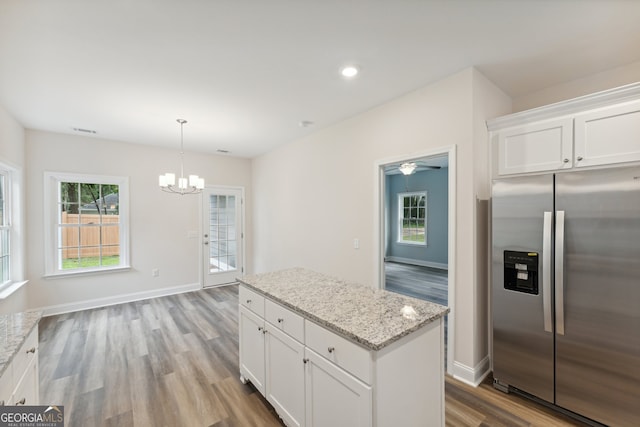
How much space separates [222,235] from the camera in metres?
5.80

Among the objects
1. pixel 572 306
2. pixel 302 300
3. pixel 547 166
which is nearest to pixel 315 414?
pixel 302 300

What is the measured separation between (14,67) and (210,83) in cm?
156

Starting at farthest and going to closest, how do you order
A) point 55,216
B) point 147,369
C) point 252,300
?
point 55,216 → point 147,369 → point 252,300

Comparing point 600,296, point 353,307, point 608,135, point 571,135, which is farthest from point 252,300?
point 608,135

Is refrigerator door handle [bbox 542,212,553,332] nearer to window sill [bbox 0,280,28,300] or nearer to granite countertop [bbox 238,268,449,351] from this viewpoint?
granite countertop [bbox 238,268,449,351]

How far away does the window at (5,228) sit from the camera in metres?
3.40

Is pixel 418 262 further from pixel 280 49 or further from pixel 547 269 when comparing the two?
pixel 280 49

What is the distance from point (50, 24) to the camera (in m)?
1.79

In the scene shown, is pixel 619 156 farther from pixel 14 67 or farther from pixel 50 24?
pixel 14 67

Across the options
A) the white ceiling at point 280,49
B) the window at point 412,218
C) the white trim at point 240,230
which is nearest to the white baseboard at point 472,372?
the white ceiling at point 280,49

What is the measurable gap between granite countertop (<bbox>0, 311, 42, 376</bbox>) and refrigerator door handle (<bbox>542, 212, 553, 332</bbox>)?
3.05 metres

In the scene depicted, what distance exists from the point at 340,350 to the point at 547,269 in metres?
1.70

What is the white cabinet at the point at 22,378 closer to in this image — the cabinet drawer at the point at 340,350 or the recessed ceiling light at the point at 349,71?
the cabinet drawer at the point at 340,350

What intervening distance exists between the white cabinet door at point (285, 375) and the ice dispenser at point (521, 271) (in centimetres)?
175
